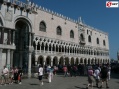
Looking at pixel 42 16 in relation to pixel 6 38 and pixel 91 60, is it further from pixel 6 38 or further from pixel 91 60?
pixel 91 60

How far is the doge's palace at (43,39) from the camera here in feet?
60.6

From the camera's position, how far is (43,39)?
34.5 m

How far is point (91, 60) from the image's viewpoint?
173 feet

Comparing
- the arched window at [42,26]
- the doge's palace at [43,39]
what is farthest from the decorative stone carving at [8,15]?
the arched window at [42,26]

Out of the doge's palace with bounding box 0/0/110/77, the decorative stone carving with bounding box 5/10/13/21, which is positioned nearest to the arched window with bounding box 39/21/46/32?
the doge's palace with bounding box 0/0/110/77

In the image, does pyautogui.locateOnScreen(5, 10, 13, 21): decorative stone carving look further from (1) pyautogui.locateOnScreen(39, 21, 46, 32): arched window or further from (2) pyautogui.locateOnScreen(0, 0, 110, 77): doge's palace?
(1) pyautogui.locateOnScreen(39, 21, 46, 32): arched window

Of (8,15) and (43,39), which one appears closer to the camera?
(8,15)

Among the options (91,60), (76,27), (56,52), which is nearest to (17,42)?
(56,52)

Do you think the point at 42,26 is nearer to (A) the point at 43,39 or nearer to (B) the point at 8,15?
(A) the point at 43,39

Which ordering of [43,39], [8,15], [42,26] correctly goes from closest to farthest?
[8,15] < [43,39] < [42,26]

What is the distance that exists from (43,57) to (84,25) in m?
20.1

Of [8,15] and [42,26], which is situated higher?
[42,26]

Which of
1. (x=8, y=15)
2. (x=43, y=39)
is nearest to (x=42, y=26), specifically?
(x=43, y=39)

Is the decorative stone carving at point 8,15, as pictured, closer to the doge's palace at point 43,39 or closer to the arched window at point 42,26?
the doge's palace at point 43,39
